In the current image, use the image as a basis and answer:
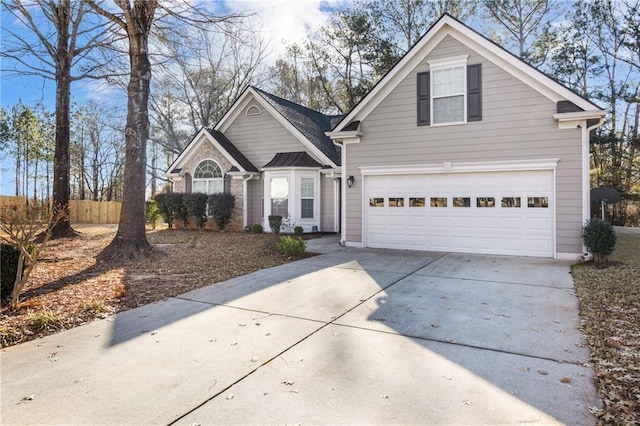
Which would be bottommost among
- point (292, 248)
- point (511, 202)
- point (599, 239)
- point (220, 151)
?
point (292, 248)

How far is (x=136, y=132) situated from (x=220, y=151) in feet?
23.7

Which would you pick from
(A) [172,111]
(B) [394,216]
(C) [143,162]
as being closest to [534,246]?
(B) [394,216]

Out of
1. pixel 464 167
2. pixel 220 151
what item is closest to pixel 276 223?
pixel 220 151

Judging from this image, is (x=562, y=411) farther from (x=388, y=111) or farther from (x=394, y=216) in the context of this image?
(x=388, y=111)

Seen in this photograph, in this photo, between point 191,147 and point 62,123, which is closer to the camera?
point 62,123

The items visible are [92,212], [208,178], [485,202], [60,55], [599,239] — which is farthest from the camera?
[92,212]

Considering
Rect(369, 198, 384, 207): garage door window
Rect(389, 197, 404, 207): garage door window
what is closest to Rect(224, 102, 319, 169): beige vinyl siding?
Rect(369, 198, 384, 207): garage door window

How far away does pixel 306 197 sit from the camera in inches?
598

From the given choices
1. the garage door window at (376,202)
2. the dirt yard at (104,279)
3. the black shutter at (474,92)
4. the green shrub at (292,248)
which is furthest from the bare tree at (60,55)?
the black shutter at (474,92)

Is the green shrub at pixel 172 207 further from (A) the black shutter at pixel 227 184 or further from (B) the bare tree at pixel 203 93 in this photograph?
(B) the bare tree at pixel 203 93

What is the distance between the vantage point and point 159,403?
9.14 ft

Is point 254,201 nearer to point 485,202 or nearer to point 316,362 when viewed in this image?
point 485,202

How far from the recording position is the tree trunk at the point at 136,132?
8.93m

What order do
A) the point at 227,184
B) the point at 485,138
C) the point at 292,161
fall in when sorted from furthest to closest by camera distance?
the point at 227,184
the point at 292,161
the point at 485,138
